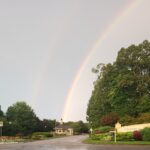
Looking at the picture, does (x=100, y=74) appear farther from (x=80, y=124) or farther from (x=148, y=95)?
(x=80, y=124)

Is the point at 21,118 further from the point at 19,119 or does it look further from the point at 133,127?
the point at 133,127

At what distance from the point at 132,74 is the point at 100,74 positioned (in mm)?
9958

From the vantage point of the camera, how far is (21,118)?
122 metres

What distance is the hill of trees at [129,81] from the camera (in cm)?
7253

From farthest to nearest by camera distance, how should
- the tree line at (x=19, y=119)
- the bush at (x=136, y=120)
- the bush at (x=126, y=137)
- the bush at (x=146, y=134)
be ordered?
the tree line at (x=19, y=119) < the bush at (x=136, y=120) < the bush at (x=126, y=137) < the bush at (x=146, y=134)

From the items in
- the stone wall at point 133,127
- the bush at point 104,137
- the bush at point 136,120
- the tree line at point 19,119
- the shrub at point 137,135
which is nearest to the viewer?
the shrub at point 137,135

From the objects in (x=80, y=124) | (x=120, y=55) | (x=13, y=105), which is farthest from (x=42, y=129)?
(x=120, y=55)

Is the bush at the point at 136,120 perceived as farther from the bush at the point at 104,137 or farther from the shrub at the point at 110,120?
the bush at the point at 104,137

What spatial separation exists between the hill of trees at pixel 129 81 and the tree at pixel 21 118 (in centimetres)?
Result: 4548

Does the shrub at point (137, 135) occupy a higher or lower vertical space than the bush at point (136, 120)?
lower

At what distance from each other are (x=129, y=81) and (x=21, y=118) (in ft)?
189

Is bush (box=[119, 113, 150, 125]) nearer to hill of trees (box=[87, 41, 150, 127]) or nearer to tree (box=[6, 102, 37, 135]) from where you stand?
hill of trees (box=[87, 41, 150, 127])

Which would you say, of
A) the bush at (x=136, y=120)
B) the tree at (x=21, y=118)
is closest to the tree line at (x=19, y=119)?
the tree at (x=21, y=118)

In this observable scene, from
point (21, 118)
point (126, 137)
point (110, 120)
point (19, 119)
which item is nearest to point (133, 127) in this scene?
point (126, 137)
